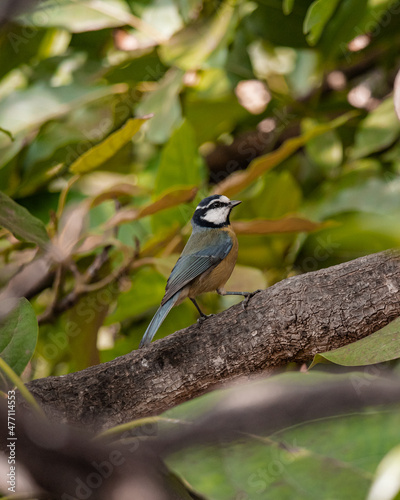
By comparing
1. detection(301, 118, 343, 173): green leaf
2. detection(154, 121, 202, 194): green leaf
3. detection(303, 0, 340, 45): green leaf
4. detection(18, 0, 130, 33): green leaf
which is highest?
detection(18, 0, 130, 33): green leaf

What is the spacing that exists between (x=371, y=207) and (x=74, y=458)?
1.11 metres

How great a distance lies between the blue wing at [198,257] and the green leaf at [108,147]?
27cm

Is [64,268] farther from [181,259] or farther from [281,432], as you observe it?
[281,432]

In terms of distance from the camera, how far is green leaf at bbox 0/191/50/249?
997mm

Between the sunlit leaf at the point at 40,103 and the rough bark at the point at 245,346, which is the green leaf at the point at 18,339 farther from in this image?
the sunlit leaf at the point at 40,103

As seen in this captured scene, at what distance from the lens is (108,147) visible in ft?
4.05

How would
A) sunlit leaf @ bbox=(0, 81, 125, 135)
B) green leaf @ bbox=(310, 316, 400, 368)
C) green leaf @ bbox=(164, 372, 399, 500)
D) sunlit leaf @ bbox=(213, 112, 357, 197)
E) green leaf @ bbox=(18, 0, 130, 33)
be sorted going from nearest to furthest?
green leaf @ bbox=(164, 372, 399, 500), green leaf @ bbox=(310, 316, 400, 368), sunlit leaf @ bbox=(213, 112, 357, 197), sunlit leaf @ bbox=(0, 81, 125, 135), green leaf @ bbox=(18, 0, 130, 33)

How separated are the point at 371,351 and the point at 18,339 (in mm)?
495


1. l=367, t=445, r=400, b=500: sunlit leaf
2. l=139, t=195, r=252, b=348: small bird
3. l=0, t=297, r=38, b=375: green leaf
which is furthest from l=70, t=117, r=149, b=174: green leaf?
l=367, t=445, r=400, b=500: sunlit leaf

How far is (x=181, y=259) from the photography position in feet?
3.95

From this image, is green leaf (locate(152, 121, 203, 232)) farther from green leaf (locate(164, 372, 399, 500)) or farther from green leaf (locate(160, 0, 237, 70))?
green leaf (locate(164, 372, 399, 500))

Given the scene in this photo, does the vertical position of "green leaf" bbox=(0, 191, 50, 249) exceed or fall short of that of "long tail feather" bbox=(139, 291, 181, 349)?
it exceeds it

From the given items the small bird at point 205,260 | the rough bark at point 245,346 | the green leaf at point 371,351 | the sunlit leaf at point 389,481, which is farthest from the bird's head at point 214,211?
the sunlit leaf at point 389,481

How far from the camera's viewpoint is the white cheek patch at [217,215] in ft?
4.42
